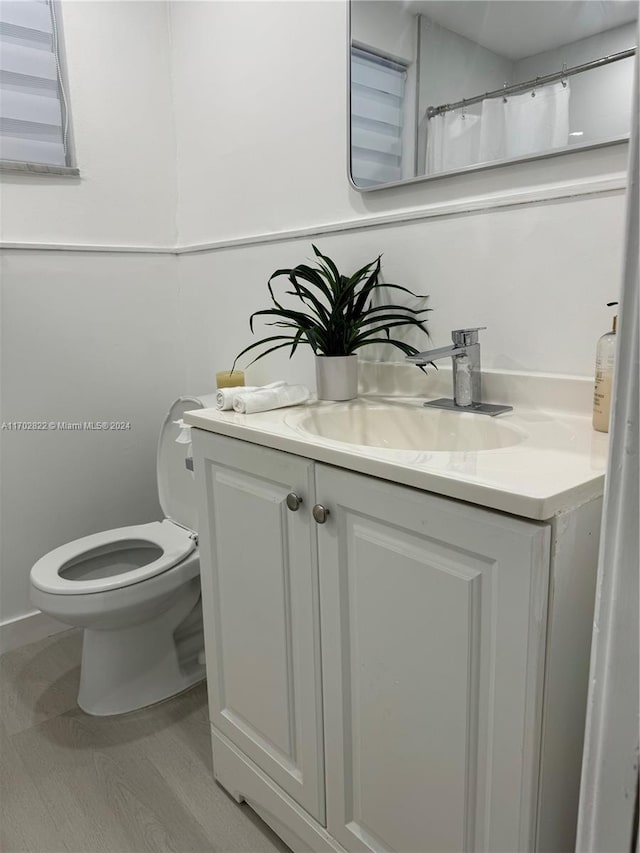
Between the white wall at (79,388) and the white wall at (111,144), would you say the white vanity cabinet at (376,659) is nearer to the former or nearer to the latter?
the white wall at (79,388)

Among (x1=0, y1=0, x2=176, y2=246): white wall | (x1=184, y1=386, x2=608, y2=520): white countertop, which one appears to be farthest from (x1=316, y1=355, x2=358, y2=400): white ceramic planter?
(x1=0, y1=0, x2=176, y2=246): white wall

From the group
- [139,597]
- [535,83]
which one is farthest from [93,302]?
[535,83]

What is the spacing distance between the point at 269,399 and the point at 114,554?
909 millimetres

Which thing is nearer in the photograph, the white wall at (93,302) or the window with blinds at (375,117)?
the window with blinds at (375,117)

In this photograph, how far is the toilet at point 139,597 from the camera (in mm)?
1645

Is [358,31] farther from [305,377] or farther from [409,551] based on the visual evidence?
[409,551]

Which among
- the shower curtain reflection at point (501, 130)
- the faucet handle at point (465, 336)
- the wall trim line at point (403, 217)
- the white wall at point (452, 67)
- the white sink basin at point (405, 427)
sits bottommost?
the white sink basin at point (405, 427)

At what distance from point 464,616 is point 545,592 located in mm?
123

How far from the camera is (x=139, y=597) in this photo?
1.66 m

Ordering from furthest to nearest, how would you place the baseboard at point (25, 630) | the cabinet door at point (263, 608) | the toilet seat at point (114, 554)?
the baseboard at point (25, 630) < the toilet seat at point (114, 554) < the cabinet door at point (263, 608)

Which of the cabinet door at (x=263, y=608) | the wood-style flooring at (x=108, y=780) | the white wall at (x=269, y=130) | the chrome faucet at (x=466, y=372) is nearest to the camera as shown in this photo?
the cabinet door at (x=263, y=608)

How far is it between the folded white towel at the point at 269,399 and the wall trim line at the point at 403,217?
45 cm

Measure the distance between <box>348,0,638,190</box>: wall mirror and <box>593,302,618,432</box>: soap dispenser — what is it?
0.35m

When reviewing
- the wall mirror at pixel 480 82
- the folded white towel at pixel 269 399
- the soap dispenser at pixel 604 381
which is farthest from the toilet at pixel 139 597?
the soap dispenser at pixel 604 381
